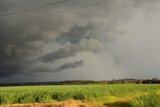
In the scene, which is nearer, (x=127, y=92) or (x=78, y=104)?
(x=78, y=104)

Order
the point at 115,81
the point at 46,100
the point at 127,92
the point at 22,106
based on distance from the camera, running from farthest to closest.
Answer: the point at 115,81
the point at 127,92
the point at 46,100
the point at 22,106

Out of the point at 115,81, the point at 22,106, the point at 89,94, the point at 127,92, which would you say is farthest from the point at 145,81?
the point at 22,106

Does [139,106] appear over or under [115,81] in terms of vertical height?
under

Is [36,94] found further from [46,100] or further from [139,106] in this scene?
[139,106]

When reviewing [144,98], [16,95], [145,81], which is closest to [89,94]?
[16,95]

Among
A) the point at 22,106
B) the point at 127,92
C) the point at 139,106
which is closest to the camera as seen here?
the point at 139,106

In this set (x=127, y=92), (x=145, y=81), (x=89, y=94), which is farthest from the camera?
(x=145, y=81)

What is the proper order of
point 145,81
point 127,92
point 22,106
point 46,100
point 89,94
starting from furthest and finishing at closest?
point 145,81 < point 127,92 < point 89,94 < point 46,100 < point 22,106

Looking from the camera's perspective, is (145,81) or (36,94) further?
(145,81)

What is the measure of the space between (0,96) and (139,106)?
55.1 ft

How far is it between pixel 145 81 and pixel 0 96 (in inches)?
3034

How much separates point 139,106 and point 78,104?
7842mm

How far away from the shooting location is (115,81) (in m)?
121

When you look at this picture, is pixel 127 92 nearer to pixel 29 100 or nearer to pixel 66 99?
pixel 66 99
